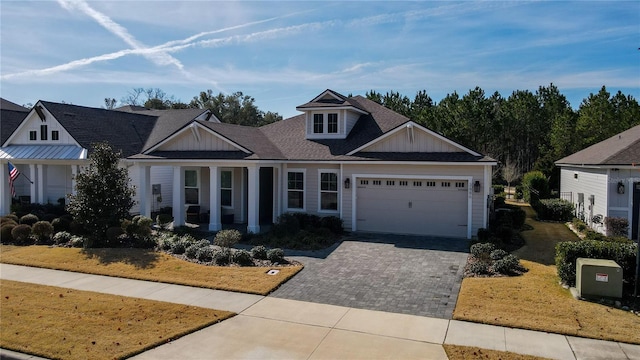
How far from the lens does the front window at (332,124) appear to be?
834 inches

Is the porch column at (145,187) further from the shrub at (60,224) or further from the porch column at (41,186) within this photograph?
the porch column at (41,186)

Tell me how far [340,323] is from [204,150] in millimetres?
12702

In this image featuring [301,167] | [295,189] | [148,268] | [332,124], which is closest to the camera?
[148,268]

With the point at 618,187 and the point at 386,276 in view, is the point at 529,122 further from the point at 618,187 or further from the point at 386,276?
the point at 386,276

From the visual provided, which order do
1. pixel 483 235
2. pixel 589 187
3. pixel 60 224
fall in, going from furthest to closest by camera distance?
1. pixel 589 187
2. pixel 60 224
3. pixel 483 235

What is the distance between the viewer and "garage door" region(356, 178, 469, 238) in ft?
55.5

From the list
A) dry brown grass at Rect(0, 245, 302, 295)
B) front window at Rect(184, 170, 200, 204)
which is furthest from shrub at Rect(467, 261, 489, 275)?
Result: front window at Rect(184, 170, 200, 204)

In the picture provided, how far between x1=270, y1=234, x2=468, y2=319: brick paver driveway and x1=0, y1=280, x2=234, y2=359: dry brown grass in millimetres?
2630

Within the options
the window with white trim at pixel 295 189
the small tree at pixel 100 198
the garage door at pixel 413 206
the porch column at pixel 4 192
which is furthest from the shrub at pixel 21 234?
the garage door at pixel 413 206

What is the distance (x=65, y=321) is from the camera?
892 centimetres

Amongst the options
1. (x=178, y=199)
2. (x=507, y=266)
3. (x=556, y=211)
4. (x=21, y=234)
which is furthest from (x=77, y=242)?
(x=556, y=211)

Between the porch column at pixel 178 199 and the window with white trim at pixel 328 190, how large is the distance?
20.0 ft

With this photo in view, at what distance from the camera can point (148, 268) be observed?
12.9 metres

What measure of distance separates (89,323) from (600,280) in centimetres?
1089
